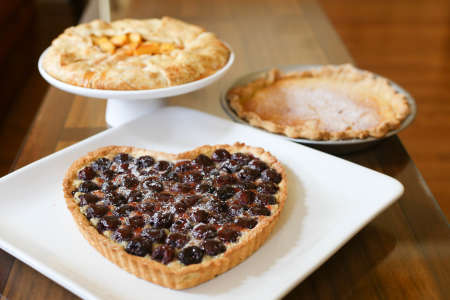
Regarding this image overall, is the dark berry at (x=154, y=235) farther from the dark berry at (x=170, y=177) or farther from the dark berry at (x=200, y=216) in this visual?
the dark berry at (x=170, y=177)

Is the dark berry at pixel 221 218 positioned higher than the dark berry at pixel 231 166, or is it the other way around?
the dark berry at pixel 221 218

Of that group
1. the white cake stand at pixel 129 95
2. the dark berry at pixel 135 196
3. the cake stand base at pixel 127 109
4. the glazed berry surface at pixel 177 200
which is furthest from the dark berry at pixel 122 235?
the cake stand base at pixel 127 109

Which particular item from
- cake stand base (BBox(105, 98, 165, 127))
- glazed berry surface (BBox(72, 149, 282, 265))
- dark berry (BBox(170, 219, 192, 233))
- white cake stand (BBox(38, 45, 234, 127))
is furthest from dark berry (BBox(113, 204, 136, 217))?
cake stand base (BBox(105, 98, 165, 127))

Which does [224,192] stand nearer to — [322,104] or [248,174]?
[248,174]

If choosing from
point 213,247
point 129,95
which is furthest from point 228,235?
point 129,95

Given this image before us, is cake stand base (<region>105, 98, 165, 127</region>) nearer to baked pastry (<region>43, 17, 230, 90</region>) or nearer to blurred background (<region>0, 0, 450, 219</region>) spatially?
baked pastry (<region>43, 17, 230, 90</region>)

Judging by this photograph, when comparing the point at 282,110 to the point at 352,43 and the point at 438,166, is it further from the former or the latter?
the point at 352,43

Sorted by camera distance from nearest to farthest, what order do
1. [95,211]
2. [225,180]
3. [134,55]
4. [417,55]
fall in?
[95,211] → [225,180] → [134,55] → [417,55]
